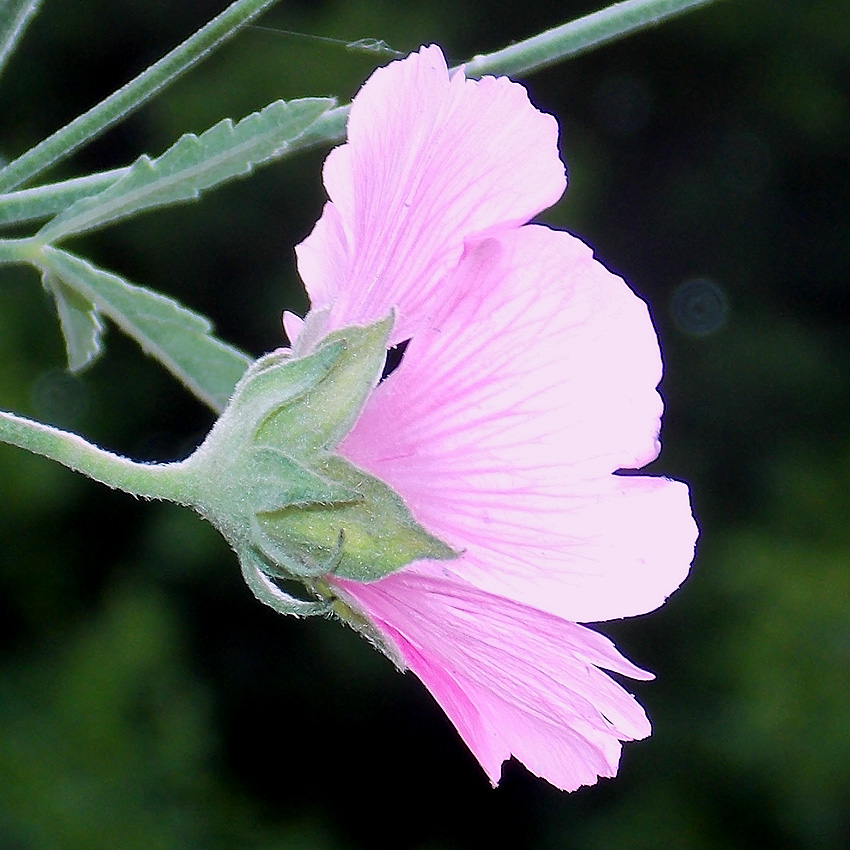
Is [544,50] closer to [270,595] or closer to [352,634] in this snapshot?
[270,595]

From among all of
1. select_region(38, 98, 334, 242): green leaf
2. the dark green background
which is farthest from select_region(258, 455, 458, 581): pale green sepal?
the dark green background

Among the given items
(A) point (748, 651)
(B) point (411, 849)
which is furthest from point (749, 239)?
(B) point (411, 849)

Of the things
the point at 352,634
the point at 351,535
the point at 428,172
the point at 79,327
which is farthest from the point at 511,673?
the point at 352,634

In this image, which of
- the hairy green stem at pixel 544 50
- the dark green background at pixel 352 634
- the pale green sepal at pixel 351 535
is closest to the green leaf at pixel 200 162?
the hairy green stem at pixel 544 50

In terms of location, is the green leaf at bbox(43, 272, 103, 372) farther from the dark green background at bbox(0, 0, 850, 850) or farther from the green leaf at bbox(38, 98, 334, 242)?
the dark green background at bbox(0, 0, 850, 850)

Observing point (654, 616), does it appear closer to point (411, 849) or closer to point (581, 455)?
point (411, 849)
